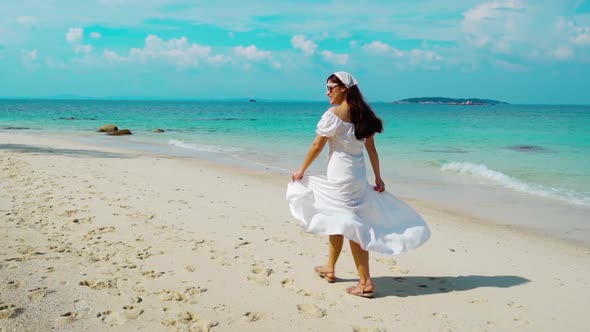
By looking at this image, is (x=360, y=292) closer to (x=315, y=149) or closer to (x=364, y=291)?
(x=364, y=291)

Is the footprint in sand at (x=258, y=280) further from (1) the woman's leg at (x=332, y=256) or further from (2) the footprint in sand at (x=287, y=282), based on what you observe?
(1) the woman's leg at (x=332, y=256)

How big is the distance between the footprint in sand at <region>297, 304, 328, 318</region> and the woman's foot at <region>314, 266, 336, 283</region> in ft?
1.96

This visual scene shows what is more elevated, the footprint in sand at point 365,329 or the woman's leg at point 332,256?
the woman's leg at point 332,256

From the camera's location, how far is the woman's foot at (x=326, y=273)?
15.0 feet

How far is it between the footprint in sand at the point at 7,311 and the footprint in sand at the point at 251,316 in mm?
1684

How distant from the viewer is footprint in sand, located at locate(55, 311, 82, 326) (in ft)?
11.3

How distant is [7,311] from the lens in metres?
3.53

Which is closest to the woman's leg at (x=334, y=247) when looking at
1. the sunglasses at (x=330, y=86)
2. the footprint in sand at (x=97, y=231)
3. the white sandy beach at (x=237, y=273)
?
the white sandy beach at (x=237, y=273)

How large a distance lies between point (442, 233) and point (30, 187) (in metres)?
6.85

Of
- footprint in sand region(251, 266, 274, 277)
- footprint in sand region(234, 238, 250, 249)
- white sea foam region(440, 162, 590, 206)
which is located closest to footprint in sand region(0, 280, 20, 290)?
footprint in sand region(251, 266, 274, 277)

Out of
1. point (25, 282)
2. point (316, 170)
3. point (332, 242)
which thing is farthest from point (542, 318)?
point (316, 170)

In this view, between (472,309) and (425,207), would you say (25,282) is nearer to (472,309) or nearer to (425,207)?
(472,309)

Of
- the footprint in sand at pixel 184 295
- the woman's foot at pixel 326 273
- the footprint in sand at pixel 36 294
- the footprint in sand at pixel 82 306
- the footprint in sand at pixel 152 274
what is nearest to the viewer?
the footprint in sand at pixel 82 306

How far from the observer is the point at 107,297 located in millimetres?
3920
